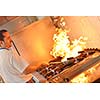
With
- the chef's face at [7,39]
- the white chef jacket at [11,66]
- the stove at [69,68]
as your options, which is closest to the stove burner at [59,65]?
the stove at [69,68]

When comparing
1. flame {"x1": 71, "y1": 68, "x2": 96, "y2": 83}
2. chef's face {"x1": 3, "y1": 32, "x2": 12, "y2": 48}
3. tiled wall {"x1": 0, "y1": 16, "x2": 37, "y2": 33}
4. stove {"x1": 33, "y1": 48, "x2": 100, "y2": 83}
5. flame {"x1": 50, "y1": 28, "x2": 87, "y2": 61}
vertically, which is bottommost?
flame {"x1": 71, "y1": 68, "x2": 96, "y2": 83}

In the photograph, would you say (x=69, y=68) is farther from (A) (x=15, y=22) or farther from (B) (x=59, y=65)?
(A) (x=15, y=22)

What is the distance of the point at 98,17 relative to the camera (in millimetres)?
1710

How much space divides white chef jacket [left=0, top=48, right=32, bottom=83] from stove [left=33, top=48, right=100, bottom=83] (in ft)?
0.31

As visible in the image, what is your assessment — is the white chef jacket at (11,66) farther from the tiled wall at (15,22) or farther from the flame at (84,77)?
the flame at (84,77)

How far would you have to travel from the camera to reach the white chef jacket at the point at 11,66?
66.9 inches

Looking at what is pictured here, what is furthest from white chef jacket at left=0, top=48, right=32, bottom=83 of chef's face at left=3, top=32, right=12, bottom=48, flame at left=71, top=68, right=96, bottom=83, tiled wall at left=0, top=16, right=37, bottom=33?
flame at left=71, top=68, right=96, bottom=83

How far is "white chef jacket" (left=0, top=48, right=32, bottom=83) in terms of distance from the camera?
1.70 metres

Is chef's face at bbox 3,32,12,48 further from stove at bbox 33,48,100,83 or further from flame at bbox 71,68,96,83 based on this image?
flame at bbox 71,68,96,83

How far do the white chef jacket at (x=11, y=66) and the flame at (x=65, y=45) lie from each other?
0.69 feet
